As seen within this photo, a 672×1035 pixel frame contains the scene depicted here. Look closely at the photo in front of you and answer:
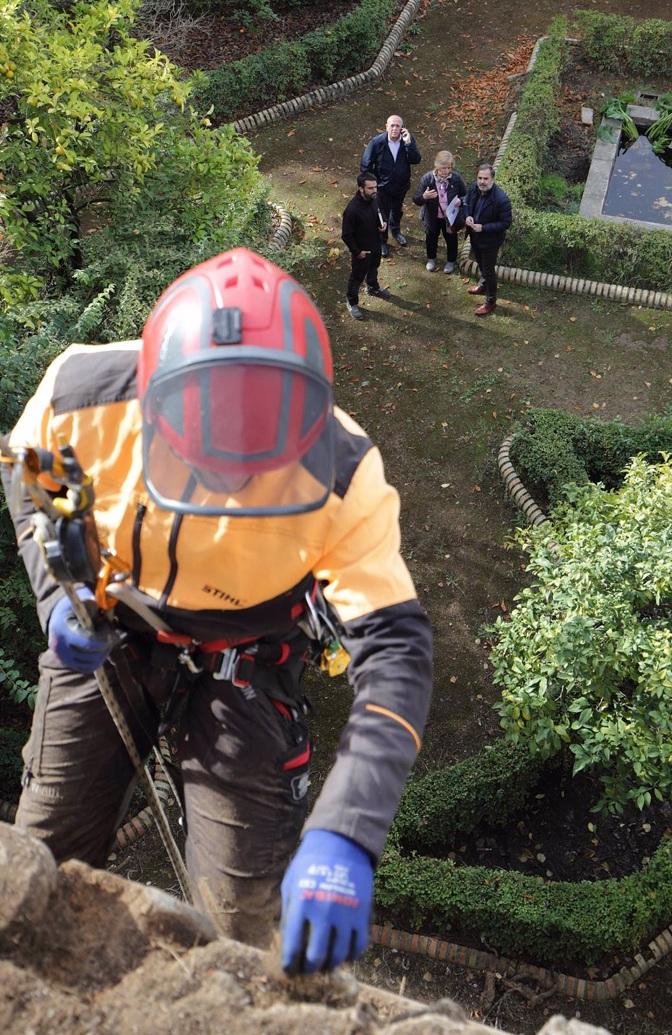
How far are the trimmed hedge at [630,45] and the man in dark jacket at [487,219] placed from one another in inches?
244

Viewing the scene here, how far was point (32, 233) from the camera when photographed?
7.38m

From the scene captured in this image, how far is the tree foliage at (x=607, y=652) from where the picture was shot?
19.2 feet

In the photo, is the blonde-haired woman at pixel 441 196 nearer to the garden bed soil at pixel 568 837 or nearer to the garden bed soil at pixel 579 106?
the garden bed soil at pixel 579 106

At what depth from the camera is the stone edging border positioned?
35.8 feet

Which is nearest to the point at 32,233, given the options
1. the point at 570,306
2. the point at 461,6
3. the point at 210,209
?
the point at 210,209

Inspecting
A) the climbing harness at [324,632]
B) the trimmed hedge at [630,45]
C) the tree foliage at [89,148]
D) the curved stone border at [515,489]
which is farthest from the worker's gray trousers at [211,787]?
the trimmed hedge at [630,45]

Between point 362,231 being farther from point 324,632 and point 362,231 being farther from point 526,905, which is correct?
point 324,632

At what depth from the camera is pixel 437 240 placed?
36.9 ft

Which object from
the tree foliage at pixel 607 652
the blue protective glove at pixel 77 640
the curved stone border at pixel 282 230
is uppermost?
the curved stone border at pixel 282 230

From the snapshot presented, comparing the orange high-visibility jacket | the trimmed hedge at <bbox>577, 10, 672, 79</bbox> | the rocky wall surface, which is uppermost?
the trimmed hedge at <bbox>577, 10, 672, 79</bbox>

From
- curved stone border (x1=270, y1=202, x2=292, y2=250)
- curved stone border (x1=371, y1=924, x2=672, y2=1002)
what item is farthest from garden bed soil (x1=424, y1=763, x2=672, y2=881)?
curved stone border (x1=270, y1=202, x2=292, y2=250)

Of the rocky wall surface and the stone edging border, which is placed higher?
the stone edging border

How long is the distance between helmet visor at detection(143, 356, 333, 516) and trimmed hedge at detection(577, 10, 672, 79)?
14187mm

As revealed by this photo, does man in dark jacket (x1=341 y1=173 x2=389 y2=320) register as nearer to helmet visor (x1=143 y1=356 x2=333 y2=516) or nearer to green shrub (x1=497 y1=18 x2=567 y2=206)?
green shrub (x1=497 y1=18 x2=567 y2=206)
